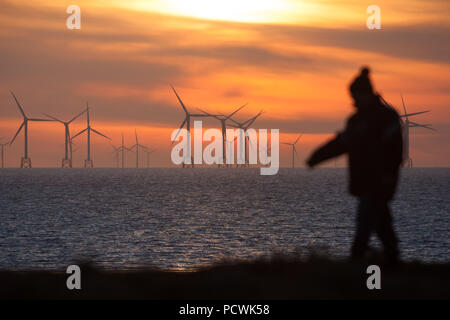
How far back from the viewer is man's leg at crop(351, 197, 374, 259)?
8.67m

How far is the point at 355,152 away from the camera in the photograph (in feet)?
28.2

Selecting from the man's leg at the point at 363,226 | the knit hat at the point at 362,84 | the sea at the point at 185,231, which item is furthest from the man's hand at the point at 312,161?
the sea at the point at 185,231

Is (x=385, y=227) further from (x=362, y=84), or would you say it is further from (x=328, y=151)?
(x=362, y=84)

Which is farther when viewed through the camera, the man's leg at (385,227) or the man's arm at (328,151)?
the man's arm at (328,151)

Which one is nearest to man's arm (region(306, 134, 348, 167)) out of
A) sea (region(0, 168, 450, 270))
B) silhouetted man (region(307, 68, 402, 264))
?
silhouetted man (region(307, 68, 402, 264))

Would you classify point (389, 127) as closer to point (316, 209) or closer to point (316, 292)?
point (316, 292)

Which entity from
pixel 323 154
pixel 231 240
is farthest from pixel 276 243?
pixel 323 154

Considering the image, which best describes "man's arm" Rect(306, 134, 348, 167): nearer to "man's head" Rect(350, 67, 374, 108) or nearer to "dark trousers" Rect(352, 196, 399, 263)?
"man's head" Rect(350, 67, 374, 108)

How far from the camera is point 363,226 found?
889 cm

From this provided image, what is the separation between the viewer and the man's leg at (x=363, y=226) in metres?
8.67

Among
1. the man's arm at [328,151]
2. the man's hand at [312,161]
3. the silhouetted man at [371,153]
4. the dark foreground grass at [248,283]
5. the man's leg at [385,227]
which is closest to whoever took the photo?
the dark foreground grass at [248,283]

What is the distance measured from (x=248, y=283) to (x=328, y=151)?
2.05m

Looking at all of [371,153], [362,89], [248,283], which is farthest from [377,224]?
[248,283]

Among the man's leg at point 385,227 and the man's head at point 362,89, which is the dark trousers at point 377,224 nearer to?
the man's leg at point 385,227
